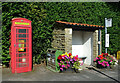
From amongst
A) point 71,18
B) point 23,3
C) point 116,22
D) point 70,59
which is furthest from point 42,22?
point 116,22

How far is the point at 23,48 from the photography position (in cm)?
631

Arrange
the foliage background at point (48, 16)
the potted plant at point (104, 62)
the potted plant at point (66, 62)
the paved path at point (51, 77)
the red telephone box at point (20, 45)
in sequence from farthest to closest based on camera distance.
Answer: the potted plant at point (104, 62), the foliage background at point (48, 16), the potted plant at point (66, 62), the red telephone box at point (20, 45), the paved path at point (51, 77)

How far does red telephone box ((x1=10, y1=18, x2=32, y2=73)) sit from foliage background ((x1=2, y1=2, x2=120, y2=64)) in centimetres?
99

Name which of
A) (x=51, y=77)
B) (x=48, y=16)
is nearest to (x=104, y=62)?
(x=51, y=77)

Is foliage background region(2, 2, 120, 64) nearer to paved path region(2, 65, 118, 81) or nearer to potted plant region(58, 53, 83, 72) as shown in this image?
paved path region(2, 65, 118, 81)

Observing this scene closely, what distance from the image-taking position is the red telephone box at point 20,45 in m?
A: 6.10

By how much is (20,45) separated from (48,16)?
9.85ft

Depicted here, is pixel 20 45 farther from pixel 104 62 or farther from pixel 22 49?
pixel 104 62

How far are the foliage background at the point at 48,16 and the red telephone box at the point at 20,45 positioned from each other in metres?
0.99

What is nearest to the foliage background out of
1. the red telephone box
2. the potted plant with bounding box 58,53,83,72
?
the red telephone box

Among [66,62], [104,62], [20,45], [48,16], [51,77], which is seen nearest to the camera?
[51,77]

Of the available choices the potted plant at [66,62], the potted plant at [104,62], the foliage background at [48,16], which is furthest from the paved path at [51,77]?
the foliage background at [48,16]

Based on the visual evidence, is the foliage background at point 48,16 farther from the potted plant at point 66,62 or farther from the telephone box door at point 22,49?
the potted plant at point 66,62

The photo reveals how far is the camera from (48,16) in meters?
8.34
